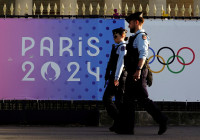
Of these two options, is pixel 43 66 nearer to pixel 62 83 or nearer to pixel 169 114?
pixel 62 83

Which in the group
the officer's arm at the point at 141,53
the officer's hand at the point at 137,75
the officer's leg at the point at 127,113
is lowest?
the officer's leg at the point at 127,113

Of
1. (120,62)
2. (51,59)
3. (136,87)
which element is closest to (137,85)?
(136,87)

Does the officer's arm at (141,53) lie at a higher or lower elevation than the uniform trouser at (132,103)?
higher

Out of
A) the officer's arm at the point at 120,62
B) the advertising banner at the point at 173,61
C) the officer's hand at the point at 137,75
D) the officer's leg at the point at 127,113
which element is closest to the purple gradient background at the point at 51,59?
the advertising banner at the point at 173,61

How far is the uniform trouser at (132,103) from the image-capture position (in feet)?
29.0

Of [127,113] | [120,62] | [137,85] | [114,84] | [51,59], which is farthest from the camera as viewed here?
[51,59]

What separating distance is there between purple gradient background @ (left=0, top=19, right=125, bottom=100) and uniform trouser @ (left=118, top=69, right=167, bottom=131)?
231 centimetres

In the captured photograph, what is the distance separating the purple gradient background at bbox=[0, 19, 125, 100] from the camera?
1129cm

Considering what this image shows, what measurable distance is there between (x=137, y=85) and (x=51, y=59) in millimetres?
3048

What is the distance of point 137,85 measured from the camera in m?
8.89

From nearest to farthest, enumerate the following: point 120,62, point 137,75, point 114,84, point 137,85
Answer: point 137,75 < point 137,85 < point 120,62 < point 114,84

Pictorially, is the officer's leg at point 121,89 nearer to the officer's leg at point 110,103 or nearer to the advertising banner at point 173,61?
the officer's leg at point 110,103

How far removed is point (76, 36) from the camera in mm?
11438

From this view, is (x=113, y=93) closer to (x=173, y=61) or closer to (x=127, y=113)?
(x=127, y=113)
